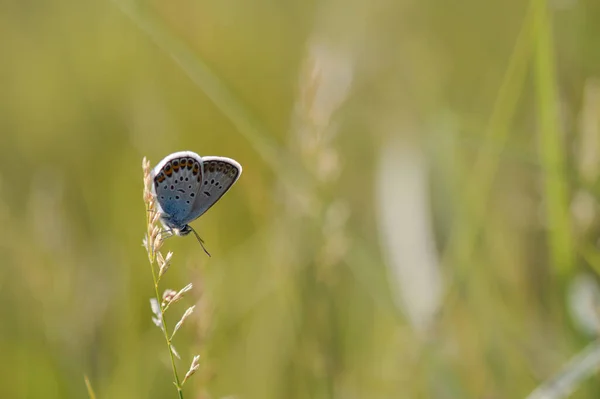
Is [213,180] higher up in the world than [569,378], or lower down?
higher up

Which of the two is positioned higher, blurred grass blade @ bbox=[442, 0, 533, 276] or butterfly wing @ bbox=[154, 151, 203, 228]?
butterfly wing @ bbox=[154, 151, 203, 228]

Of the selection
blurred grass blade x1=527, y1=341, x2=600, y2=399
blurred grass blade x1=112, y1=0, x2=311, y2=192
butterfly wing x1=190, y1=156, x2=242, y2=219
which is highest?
blurred grass blade x1=112, y1=0, x2=311, y2=192

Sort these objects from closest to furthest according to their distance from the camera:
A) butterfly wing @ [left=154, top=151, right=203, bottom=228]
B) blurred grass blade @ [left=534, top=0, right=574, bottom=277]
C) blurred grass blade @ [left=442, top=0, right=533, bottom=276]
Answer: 1. butterfly wing @ [left=154, top=151, right=203, bottom=228]
2. blurred grass blade @ [left=534, top=0, right=574, bottom=277]
3. blurred grass blade @ [left=442, top=0, right=533, bottom=276]

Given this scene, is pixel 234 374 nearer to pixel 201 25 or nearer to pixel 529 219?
pixel 529 219

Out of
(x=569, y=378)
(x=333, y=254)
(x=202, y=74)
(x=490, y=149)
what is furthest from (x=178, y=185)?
(x=569, y=378)

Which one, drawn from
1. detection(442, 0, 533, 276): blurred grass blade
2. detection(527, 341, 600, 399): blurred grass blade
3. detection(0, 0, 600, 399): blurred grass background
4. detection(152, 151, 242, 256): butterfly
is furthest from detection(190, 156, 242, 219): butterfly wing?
detection(527, 341, 600, 399): blurred grass blade

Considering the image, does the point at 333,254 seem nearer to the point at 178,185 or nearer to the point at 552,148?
the point at 178,185

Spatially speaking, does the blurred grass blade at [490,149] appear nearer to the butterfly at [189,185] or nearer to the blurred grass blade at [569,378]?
the blurred grass blade at [569,378]

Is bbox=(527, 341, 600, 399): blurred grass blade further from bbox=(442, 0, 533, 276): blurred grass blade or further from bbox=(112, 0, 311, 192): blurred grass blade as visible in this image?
bbox=(112, 0, 311, 192): blurred grass blade

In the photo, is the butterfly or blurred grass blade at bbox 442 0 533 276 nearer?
the butterfly
